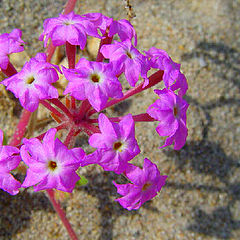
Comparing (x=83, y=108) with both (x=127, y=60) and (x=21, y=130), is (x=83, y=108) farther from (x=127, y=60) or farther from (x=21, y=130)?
(x=21, y=130)

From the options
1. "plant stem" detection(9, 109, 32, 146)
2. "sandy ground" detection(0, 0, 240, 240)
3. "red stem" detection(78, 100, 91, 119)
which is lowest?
"sandy ground" detection(0, 0, 240, 240)

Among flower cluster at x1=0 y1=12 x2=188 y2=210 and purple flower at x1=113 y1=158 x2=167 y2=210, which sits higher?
flower cluster at x1=0 y1=12 x2=188 y2=210

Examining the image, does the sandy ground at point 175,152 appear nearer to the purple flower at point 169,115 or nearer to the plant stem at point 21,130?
the plant stem at point 21,130

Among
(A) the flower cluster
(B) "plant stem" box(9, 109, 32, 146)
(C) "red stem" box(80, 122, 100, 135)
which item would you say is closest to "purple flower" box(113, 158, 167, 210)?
(A) the flower cluster

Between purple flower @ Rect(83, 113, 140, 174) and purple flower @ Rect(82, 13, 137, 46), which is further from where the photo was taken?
purple flower @ Rect(82, 13, 137, 46)

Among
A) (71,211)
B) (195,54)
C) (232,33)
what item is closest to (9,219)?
(71,211)

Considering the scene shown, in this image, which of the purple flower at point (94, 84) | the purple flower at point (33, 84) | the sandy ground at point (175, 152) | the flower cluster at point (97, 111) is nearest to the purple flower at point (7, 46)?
the flower cluster at point (97, 111)

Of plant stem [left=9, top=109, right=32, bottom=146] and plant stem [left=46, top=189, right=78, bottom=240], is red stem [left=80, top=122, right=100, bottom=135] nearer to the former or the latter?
plant stem [left=9, top=109, right=32, bottom=146]

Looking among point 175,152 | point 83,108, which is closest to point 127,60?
point 83,108
